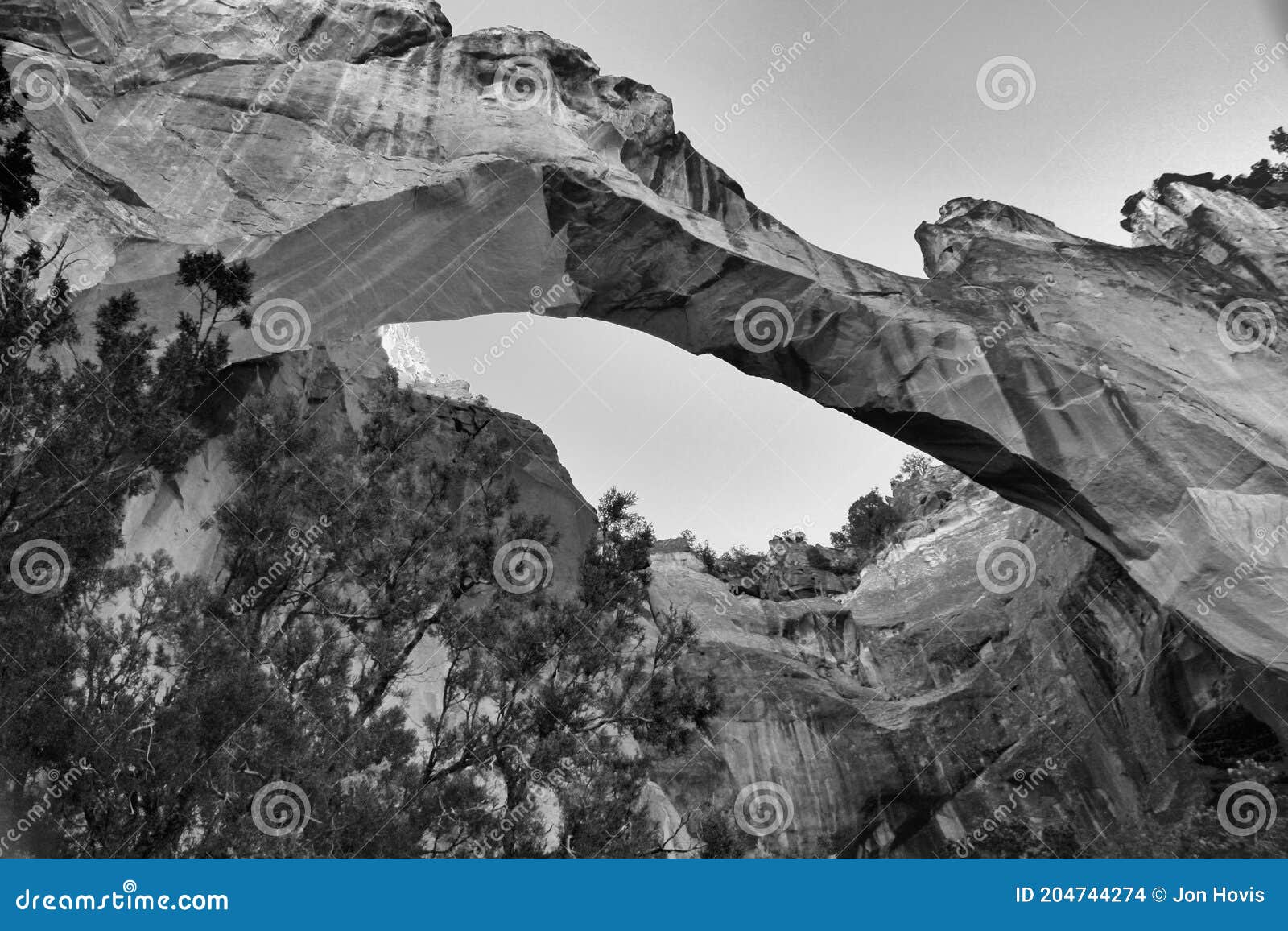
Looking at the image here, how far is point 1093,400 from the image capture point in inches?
545

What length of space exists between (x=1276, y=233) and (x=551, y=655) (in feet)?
58.2

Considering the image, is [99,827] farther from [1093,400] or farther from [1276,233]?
[1276,233]

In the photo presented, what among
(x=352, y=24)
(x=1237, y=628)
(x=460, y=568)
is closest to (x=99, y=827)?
(x=460, y=568)

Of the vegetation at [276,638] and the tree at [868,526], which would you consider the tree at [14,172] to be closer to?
the vegetation at [276,638]

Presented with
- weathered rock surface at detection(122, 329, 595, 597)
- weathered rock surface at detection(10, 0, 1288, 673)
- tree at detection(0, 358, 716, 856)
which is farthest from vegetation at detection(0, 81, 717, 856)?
weathered rock surface at detection(10, 0, 1288, 673)

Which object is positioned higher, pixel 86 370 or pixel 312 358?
pixel 312 358

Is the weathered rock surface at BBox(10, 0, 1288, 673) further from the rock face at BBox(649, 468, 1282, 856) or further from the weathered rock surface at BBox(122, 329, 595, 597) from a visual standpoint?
the rock face at BBox(649, 468, 1282, 856)

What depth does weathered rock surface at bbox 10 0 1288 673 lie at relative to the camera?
486 inches

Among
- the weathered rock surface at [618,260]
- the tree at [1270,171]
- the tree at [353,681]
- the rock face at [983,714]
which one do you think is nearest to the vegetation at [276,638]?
the tree at [353,681]

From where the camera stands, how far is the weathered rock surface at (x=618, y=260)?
12.3m

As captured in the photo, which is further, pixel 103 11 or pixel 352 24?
pixel 352 24

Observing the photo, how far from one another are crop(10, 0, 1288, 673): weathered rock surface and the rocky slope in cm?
5

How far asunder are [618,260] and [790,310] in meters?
3.12

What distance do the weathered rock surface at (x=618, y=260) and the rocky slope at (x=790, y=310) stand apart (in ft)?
0.16
